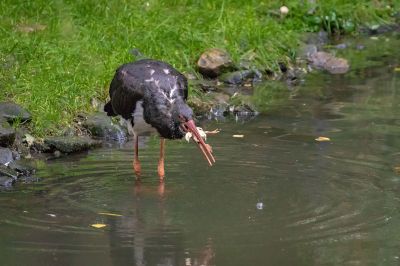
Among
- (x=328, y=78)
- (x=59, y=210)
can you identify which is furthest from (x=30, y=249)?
(x=328, y=78)

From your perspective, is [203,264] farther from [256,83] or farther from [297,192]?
[256,83]

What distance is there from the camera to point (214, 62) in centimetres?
1054

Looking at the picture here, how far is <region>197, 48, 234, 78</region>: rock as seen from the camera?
34.4ft

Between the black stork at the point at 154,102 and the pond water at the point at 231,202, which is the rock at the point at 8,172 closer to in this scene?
the pond water at the point at 231,202

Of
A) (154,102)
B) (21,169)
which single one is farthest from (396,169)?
(21,169)

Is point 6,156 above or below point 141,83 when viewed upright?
below

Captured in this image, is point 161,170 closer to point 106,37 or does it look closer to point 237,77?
point 106,37

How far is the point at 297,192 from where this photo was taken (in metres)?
6.81

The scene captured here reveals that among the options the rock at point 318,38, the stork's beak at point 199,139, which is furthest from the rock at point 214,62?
the stork's beak at point 199,139

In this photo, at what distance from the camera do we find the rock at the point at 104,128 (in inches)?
340

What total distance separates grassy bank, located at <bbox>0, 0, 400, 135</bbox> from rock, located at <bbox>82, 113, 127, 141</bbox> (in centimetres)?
20

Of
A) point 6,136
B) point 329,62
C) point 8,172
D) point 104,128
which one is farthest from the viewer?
point 329,62

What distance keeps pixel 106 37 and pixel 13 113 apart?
2281mm

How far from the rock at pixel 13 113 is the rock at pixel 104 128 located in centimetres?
55
